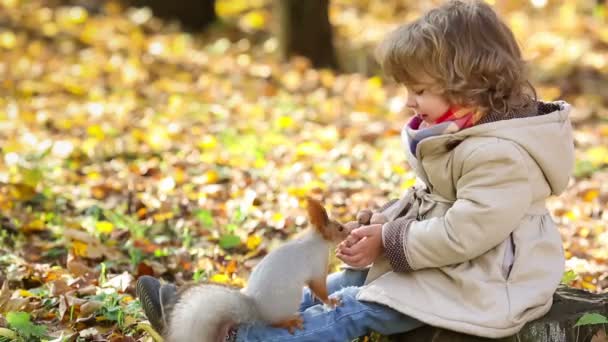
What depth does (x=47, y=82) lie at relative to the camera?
7.76m

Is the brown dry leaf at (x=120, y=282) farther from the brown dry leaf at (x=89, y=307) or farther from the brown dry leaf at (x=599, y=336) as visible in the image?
the brown dry leaf at (x=599, y=336)

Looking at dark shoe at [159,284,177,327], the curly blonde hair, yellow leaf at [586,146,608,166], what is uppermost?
the curly blonde hair

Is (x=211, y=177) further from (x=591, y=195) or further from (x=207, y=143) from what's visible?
(x=591, y=195)

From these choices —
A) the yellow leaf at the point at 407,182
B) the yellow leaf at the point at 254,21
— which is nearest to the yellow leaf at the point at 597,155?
the yellow leaf at the point at 407,182

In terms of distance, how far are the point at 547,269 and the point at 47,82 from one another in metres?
6.00

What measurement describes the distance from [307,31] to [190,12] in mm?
2459

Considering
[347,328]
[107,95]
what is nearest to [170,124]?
[107,95]

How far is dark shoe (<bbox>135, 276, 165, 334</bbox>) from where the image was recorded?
2873mm

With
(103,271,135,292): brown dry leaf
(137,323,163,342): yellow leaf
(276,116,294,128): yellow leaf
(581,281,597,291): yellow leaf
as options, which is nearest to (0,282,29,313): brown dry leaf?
(103,271,135,292): brown dry leaf

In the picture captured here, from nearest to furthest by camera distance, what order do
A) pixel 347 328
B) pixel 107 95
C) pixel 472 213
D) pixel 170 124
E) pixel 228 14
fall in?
pixel 472 213
pixel 347 328
pixel 170 124
pixel 107 95
pixel 228 14

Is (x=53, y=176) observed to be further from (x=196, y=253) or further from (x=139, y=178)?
(x=196, y=253)

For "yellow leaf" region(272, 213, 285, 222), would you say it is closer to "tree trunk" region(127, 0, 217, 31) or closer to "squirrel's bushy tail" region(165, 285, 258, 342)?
"squirrel's bushy tail" region(165, 285, 258, 342)

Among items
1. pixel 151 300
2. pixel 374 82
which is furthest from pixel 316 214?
pixel 374 82

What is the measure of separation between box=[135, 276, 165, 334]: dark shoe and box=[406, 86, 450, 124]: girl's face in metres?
1.06
